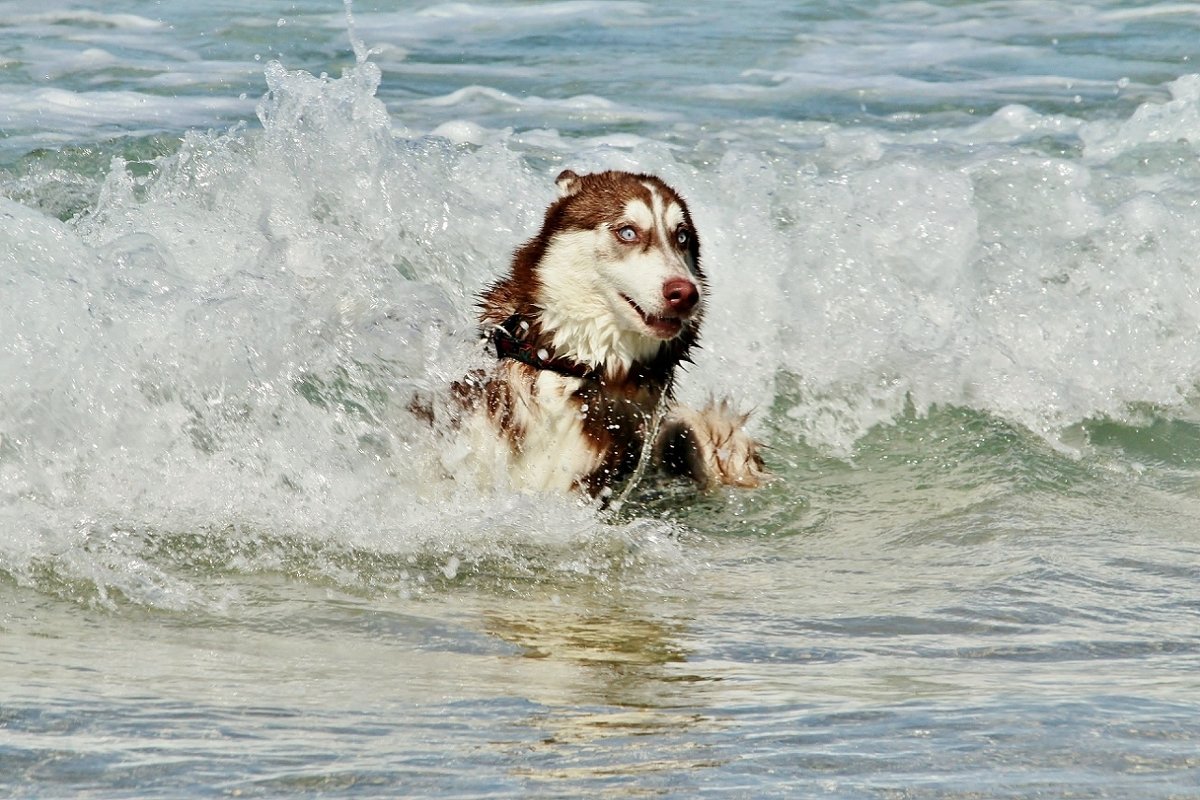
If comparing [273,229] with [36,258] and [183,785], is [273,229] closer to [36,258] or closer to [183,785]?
[36,258]

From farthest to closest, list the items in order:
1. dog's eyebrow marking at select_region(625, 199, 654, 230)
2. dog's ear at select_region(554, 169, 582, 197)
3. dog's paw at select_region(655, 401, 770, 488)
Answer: dog's paw at select_region(655, 401, 770, 488)
dog's ear at select_region(554, 169, 582, 197)
dog's eyebrow marking at select_region(625, 199, 654, 230)

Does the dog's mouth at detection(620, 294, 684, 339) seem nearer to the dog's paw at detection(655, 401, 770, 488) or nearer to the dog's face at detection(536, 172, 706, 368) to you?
the dog's face at detection(536, 172, 706, 368)

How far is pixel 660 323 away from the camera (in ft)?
22.4

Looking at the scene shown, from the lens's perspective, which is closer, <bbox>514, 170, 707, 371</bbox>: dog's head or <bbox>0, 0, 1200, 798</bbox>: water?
<bbox>0, 0, 1200, 798</bbox>: water

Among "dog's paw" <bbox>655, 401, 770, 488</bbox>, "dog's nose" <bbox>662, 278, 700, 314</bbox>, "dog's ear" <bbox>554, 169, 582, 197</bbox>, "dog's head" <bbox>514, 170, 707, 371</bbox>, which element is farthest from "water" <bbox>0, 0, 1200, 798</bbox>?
"dog's nose" <bbox>662, 278, 700, 314</bbox>

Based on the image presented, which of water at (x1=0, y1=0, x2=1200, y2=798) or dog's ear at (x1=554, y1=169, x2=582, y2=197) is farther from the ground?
dog's ear at (x1=554, y1=169, x2=582, y2=197)

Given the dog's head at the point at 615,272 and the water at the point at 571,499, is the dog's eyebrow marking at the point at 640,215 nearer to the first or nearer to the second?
the dog's head at the point at 615,272

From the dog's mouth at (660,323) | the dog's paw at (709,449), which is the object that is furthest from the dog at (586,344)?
the dog's paw at (709,449)

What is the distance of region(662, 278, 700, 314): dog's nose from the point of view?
671 cm

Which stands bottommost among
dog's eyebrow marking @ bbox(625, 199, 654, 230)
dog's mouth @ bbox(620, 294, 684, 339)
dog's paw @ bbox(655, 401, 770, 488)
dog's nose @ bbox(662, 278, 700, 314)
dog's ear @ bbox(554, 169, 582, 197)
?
A: dog's paw @ bbox(655, 401, 770, 488)

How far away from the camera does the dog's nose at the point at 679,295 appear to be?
671 centimetres

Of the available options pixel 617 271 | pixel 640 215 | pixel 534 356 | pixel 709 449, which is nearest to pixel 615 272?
pixel 617 271

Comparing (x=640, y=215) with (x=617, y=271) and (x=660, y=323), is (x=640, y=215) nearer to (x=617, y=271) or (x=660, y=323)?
(x=617, y=271)

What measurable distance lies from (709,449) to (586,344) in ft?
3.32
